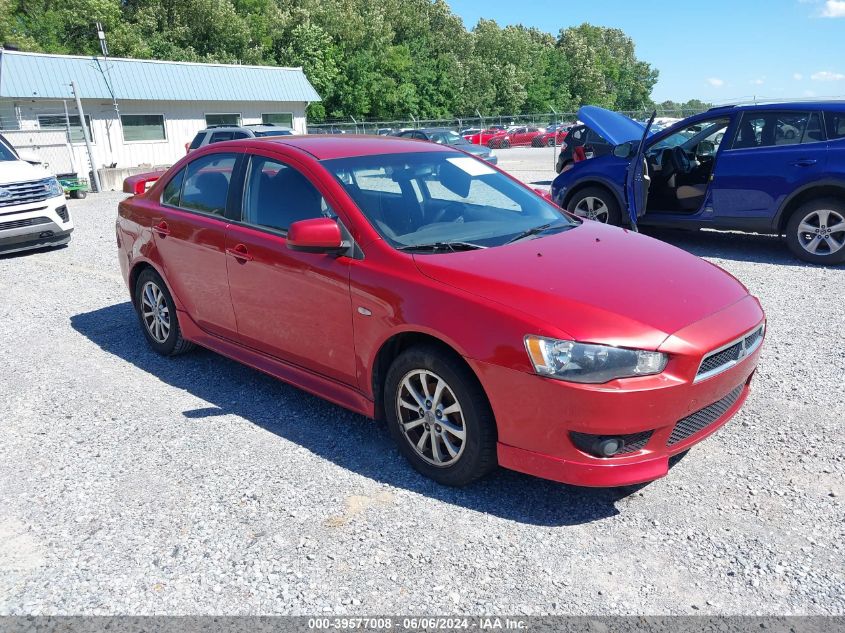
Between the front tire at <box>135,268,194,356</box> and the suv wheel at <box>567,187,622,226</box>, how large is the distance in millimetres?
5843

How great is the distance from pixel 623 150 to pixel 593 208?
89 centimetres

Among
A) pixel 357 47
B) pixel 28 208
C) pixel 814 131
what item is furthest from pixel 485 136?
pixel 814 131

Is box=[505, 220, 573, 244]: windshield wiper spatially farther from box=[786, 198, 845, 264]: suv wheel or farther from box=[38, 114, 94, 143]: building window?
box=[38, 114, 94, 143]: building window

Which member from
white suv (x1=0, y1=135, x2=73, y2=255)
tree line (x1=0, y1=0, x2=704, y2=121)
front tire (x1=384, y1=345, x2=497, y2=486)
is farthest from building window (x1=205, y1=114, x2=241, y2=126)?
front tire (x1=384, y1=345, x2=497, y2=486)

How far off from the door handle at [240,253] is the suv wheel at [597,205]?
5954mm

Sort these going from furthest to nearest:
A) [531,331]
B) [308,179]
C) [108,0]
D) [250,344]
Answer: [108,0] < [250,344] < [308,179] < [531,331]

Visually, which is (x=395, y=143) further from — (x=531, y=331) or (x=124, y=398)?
(x=124, y=398)

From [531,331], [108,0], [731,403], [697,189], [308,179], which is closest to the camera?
[531,331]

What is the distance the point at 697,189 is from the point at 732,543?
21.7 ft

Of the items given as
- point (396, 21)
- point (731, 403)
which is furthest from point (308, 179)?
point (396, 21)

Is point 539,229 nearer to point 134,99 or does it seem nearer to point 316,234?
point 316,234

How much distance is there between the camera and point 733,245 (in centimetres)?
916

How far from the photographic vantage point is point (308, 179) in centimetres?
405

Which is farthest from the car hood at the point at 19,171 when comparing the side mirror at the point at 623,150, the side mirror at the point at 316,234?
the side mirror at the point at 623,150
